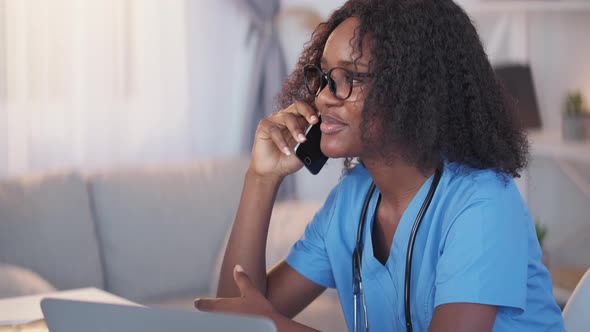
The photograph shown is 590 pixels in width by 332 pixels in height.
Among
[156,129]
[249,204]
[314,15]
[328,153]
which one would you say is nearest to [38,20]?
[156,129]

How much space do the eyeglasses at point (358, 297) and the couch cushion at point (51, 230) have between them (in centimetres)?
167

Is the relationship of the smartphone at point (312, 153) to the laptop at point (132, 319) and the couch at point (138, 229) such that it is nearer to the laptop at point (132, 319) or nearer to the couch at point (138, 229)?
the laptop at point (132, 319)

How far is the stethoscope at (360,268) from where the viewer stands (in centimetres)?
163

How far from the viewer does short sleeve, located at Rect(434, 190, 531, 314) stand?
1.48 meters

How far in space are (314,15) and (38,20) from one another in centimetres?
130

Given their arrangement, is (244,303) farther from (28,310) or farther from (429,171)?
(28,310)

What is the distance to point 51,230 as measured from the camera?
313cm

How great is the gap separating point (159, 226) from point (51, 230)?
436 millimetres

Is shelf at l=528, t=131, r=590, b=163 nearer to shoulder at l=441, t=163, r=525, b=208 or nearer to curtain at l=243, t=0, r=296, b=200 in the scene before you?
curtain at l=243, t=0, r=296, b=200

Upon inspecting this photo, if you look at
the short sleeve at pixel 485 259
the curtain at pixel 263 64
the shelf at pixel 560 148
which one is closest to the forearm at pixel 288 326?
the short sleeve at pixel 485 259

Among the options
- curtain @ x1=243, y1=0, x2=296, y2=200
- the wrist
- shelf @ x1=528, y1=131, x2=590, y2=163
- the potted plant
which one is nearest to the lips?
the wrist

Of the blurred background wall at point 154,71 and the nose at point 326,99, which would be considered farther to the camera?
the blurred background wall at point 154,71

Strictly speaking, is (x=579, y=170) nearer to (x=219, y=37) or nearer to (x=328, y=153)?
(x=219, y=37)

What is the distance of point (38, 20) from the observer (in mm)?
3377
